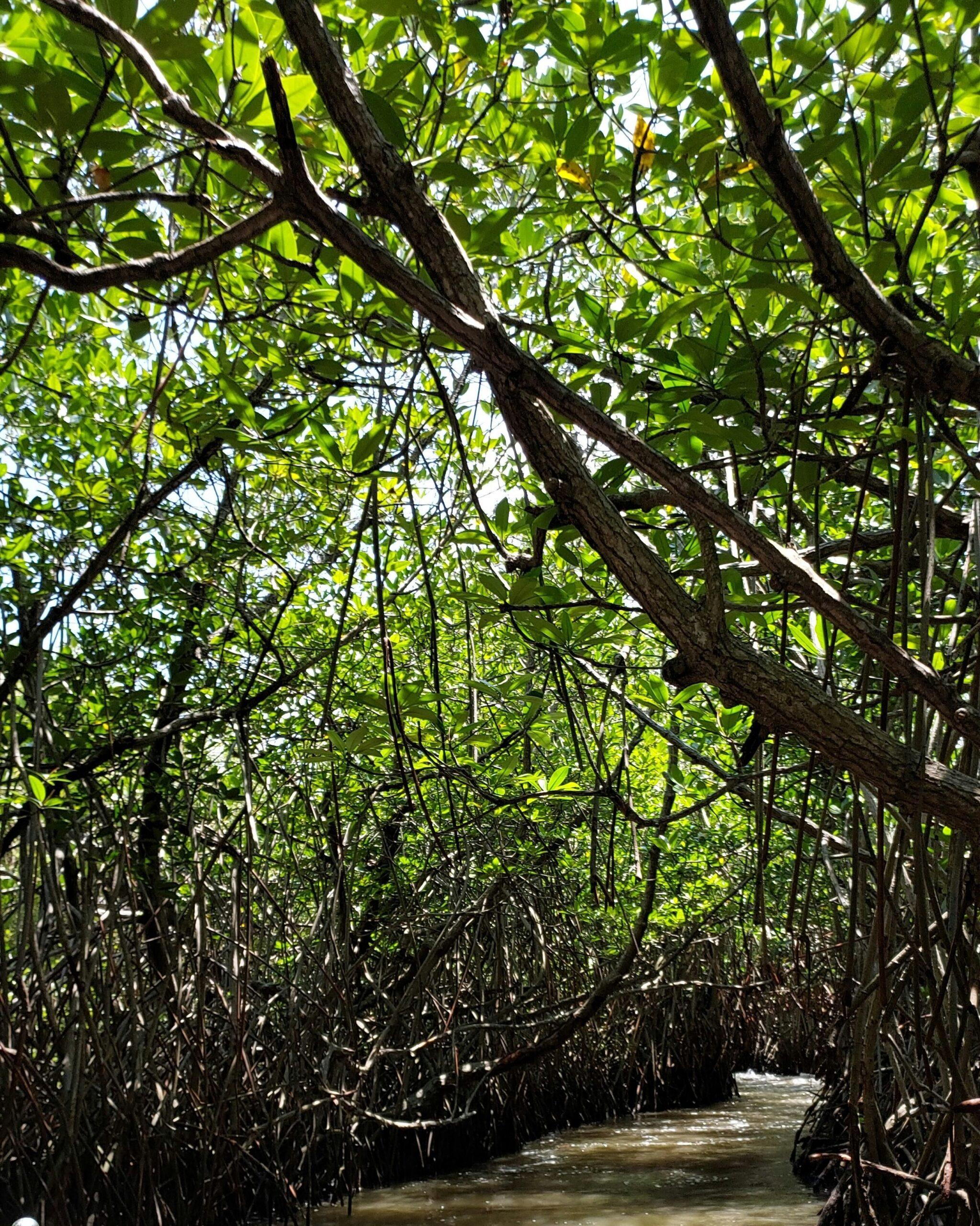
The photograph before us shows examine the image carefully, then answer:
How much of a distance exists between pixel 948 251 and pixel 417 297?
4.31 feet

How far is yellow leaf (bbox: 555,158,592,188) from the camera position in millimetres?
1627

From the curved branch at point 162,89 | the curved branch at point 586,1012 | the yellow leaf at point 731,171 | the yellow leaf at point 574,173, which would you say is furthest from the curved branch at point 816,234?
the curved branch at point 586,1012

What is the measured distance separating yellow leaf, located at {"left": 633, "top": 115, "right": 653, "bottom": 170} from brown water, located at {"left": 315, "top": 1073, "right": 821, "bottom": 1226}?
15.2 feet

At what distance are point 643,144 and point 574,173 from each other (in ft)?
0.46

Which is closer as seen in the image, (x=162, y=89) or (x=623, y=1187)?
(x=162, y=89)

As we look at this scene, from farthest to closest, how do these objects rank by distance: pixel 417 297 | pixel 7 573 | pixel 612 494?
pixel 7 573 → pixel 612 494 → pixel 417 297

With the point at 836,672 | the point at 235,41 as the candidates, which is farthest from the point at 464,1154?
the point at 235,41

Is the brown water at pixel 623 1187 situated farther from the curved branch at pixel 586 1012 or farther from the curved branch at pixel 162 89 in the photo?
the curved branch at pixel 162 89

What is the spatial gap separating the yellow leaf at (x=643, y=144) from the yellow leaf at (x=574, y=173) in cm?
9

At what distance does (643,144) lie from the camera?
154 cm

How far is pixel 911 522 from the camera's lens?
157cm

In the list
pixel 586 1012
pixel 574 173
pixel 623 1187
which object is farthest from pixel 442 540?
pixel 623 1187

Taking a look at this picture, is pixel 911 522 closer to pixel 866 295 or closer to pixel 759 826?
pixel 866 295

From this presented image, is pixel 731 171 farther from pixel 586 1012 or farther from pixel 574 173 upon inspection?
pixel 586 1012
